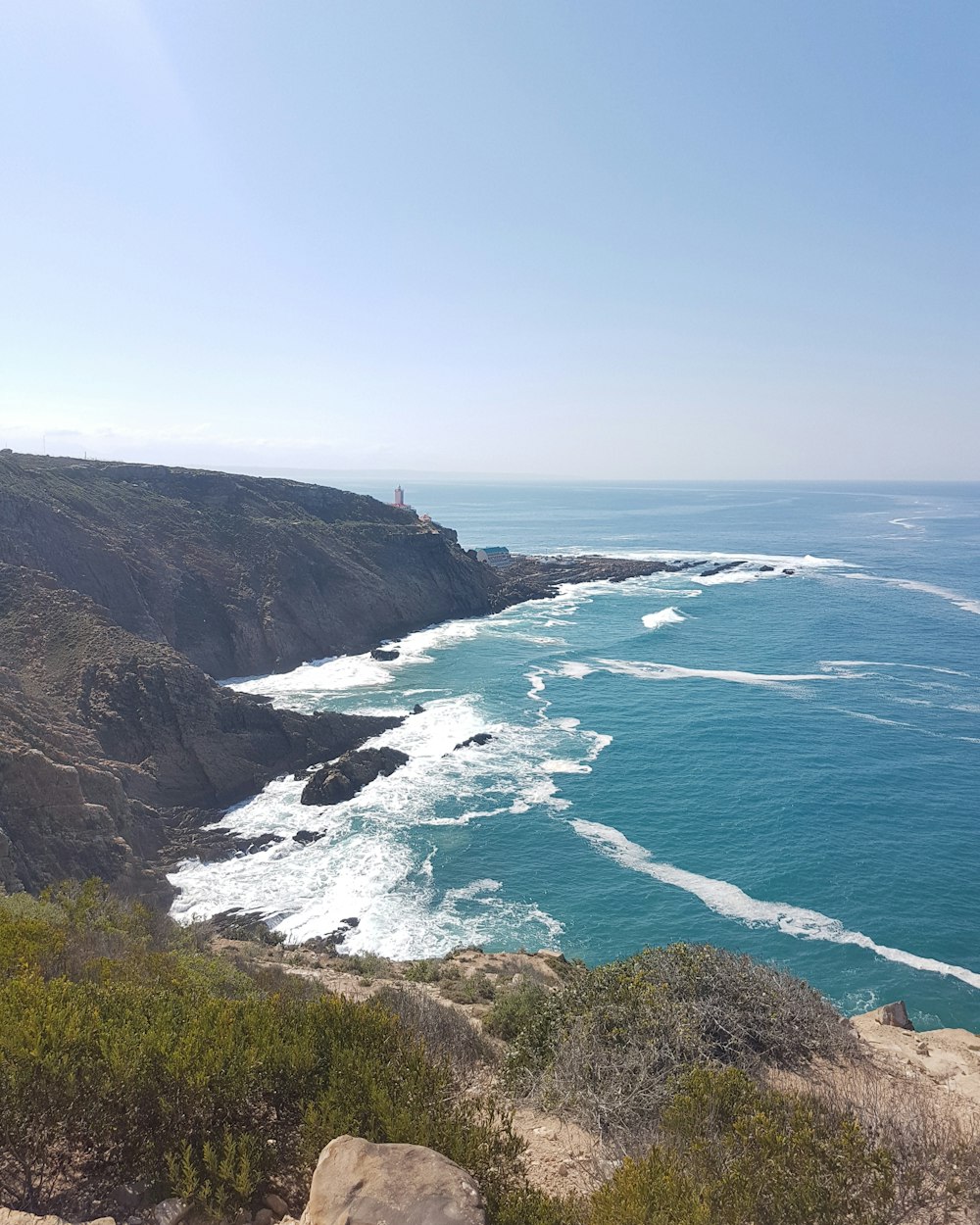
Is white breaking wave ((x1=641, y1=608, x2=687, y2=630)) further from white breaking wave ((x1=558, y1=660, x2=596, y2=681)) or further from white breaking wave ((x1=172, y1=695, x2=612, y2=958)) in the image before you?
white breaking wave ((x1=172, y1=695, x2=612, y2=958))

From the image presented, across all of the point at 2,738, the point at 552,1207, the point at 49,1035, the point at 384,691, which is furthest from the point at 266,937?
the point at 384,691

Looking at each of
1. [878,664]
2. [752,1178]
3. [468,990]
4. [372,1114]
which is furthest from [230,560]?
[752,1178]

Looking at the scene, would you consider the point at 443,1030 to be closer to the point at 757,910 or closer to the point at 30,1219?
the point at 30,1219

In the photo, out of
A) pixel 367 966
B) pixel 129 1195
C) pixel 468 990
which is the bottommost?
pixel 367 966

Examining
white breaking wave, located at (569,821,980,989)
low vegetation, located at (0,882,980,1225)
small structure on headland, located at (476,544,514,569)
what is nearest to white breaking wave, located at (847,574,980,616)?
small structure on headland, located at (476,544,514,569)

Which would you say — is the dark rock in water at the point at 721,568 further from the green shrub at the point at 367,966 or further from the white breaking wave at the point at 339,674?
the green shrub at the point at 367,966

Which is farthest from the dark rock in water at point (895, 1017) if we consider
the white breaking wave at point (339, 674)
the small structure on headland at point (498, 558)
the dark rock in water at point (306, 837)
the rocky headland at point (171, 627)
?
the small structure on headland at point (498, 558)
